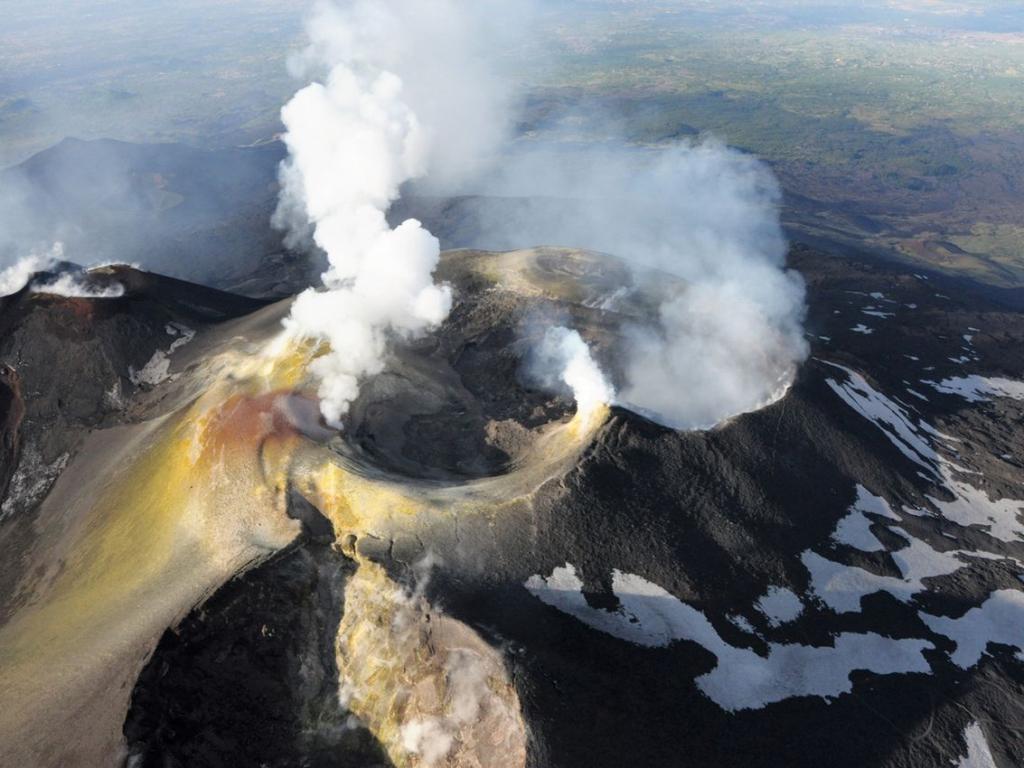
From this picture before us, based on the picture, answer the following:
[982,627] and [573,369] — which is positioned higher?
[573,369]

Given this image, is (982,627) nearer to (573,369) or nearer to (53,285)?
(573,369)

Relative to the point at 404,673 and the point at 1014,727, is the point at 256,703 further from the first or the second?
the point at 1014,727

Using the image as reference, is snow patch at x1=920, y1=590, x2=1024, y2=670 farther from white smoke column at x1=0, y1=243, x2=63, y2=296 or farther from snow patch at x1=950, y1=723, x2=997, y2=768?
white smoke column at x1=0, y1=243, x2=63, y2=296

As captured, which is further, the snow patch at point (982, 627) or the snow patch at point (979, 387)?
the snow patch at point (979, 387)

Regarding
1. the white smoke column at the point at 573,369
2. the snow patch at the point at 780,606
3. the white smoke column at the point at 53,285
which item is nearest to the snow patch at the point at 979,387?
the white smoke column at the point at 573,369

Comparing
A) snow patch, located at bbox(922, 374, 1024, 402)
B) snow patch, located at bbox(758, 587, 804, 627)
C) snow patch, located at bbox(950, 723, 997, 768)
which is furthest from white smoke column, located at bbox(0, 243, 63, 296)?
snow patch, located at bbox(922, 374, 1024, 402)

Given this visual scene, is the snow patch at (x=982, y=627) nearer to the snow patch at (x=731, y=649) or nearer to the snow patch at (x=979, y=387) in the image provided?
the snow patch at (x=731, y=649)

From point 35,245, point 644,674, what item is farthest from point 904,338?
point 35,245

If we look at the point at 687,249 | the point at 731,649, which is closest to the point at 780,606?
the point at 731,649

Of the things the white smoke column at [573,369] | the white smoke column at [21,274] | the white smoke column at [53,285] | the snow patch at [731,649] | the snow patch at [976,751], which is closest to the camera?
the snow patch at [976,751]
